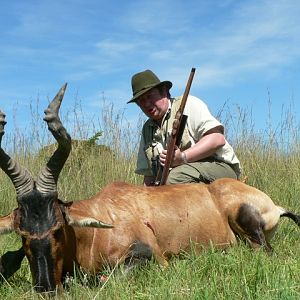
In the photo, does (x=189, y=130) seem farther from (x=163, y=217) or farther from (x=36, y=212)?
(x=36, y=212)

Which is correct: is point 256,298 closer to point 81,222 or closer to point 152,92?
point 81,222

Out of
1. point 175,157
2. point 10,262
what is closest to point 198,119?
point 175,157

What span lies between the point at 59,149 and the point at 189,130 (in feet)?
7.82

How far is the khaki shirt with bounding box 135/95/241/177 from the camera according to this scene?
271 inches

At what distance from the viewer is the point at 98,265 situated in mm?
5227

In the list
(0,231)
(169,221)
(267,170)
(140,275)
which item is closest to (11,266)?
(0,231)

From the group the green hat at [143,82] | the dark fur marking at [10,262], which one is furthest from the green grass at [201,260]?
the green hat at [143,82]

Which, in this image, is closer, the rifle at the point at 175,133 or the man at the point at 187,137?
the rifle at the point at 175,133

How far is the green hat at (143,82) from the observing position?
22.4ft

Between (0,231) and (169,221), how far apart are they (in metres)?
1.75

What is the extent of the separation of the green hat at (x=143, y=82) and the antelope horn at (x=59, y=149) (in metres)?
2.11

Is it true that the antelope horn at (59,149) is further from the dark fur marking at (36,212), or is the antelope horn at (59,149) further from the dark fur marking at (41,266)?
the dark fur marking at (41,266)

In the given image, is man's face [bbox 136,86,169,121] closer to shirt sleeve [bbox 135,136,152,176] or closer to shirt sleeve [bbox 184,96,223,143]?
shirt sleeve [bbox 184,96,223,143]

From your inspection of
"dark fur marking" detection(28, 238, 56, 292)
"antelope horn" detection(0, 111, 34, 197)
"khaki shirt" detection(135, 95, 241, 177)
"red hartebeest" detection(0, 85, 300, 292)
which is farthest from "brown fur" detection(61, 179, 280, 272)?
"khaki shirt" detection(135, 95, 241, 177)
